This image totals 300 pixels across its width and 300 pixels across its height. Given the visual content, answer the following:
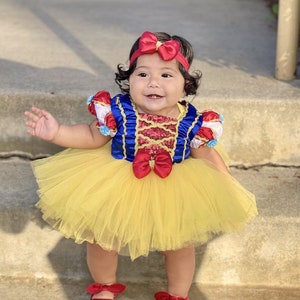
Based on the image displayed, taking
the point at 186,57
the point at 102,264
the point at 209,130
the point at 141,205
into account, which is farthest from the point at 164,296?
the point at 186,57

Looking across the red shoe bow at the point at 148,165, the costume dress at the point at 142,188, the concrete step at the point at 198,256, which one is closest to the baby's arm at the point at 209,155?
the costume dress at the point at 142,188

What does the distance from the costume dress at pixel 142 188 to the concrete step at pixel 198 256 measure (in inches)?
10.0

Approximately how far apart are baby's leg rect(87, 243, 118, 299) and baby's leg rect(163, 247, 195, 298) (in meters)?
0.20

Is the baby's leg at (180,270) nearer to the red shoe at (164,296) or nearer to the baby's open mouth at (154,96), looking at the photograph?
the red shoe at (164,296)

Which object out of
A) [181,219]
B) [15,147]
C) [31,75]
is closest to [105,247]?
[181,219]

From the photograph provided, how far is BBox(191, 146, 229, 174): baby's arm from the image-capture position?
101 inches

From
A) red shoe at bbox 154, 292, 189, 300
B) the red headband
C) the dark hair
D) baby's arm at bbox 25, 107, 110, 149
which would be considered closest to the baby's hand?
baby's arm at bbox 25, 107, 110, 149

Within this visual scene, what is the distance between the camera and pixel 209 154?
2.58 m

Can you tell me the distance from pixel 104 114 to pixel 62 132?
0.54ft

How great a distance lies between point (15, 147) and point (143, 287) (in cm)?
89

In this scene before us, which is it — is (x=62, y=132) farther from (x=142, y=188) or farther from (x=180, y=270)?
(x=180, y=270)

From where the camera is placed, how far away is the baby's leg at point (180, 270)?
2557 millimetres

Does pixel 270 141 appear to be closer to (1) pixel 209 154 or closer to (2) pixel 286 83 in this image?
(2) pixel 286 83

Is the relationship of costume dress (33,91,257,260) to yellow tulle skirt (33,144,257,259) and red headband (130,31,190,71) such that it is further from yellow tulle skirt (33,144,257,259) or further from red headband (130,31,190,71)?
red headband (130,31,190,71)
